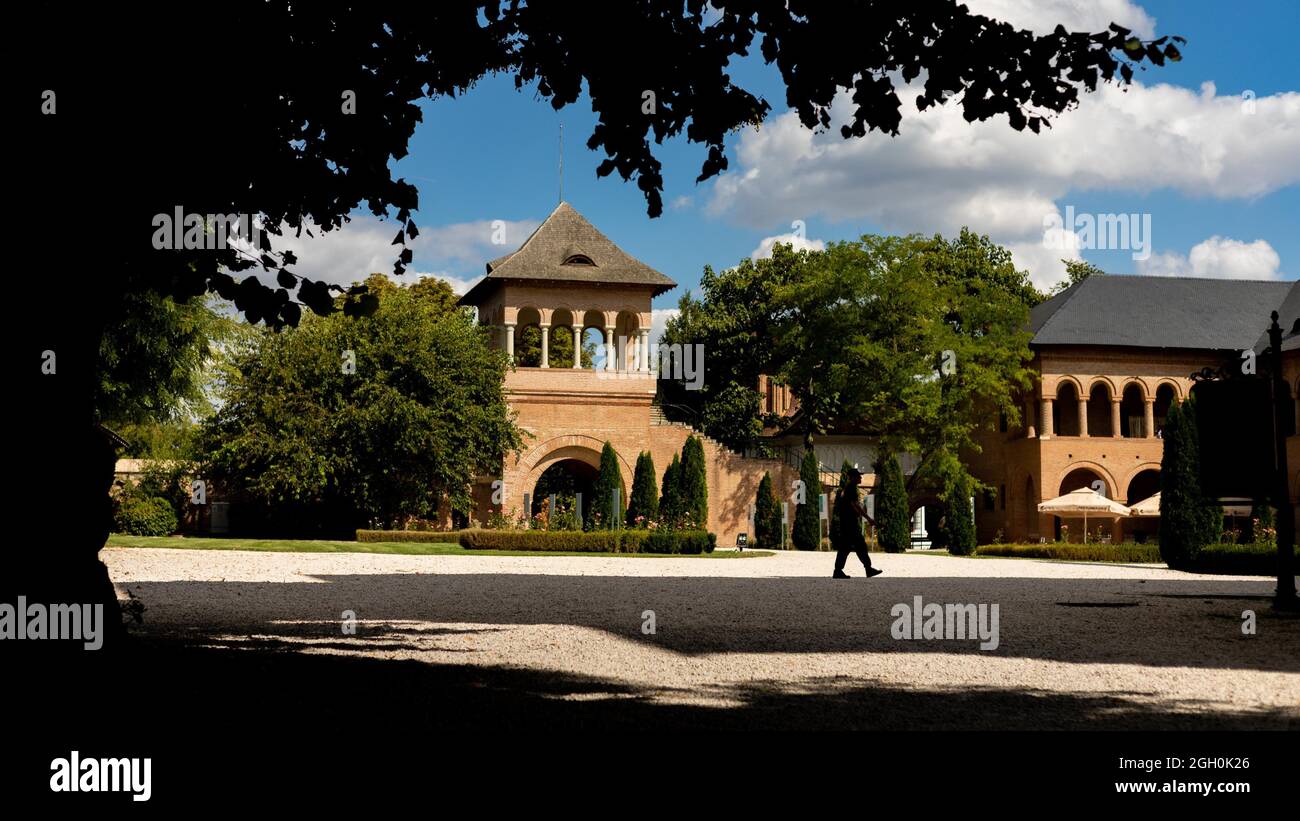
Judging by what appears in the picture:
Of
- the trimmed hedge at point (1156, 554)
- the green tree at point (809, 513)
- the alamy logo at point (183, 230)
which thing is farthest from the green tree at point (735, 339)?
the alamy logo at point (183, 230)

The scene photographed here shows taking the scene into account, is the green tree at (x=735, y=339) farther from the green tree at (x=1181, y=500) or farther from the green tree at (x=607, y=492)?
the green tree at (x=1181, y=500)

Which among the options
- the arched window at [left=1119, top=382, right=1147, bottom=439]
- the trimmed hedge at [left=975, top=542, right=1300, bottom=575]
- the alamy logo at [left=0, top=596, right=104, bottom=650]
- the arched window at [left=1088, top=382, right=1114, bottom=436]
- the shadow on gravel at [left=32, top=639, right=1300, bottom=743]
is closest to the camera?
the shadow on gravel at [left=32, top=639, right=1300, bottom=743]

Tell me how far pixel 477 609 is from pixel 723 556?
766 inches

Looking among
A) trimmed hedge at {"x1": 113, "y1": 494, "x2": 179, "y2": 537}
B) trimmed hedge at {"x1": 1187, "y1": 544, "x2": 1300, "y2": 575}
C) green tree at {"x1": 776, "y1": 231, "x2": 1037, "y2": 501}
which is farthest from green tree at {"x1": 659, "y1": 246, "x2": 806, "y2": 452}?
trimmed hedge at {"x1": 1187, "y1": 544, "x2": 1300, "y2": 575}

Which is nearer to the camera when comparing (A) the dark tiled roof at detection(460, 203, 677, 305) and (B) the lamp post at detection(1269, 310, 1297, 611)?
(B) the lamp post at detection(1269, 310, 1297, 611)

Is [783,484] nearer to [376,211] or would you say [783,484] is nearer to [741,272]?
[741,272]

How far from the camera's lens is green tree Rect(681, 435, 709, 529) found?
1689 inches

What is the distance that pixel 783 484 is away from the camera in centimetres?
4662

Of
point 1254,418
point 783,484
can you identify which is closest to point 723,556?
point 783,484

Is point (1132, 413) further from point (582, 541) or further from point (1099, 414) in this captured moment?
point (582, 541)

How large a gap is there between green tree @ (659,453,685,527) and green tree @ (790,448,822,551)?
449 cm

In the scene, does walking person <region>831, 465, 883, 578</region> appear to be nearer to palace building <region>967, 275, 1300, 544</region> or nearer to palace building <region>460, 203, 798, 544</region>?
palace building <region>460, 203, 798, 544</region>

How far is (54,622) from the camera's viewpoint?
22.2 feet
